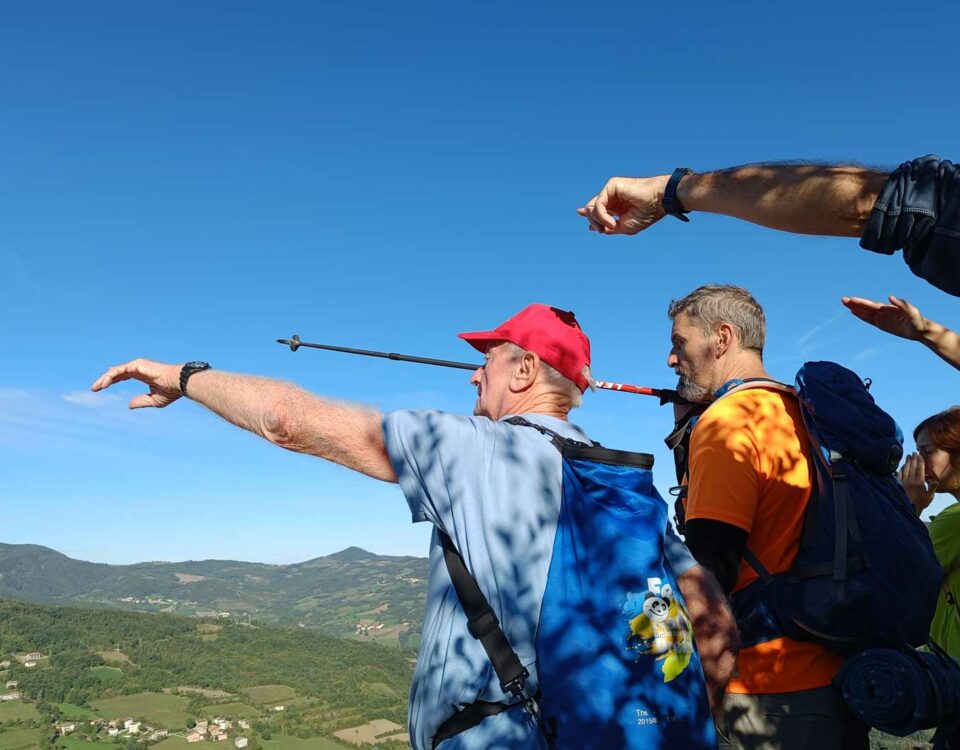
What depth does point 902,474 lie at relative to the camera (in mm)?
5566

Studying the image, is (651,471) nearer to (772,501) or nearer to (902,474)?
(772,501)

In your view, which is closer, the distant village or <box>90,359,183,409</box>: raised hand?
<box>90,359,183,409</box>: raised hand

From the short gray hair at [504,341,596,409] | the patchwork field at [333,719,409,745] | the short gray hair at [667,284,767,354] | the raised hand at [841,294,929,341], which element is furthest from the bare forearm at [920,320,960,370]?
the patchwork field at [333,719,409,745]

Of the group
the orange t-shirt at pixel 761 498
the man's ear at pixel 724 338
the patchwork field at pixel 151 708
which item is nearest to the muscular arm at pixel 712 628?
the orange t-shirt at pixel 761 498

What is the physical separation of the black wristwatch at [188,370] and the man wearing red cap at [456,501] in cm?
18

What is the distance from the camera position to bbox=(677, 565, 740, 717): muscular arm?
3113 millimetres

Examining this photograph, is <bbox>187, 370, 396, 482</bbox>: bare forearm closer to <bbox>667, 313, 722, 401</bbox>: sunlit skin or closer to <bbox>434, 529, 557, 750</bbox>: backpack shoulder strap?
<bbox>434, 529, 557, 750</bbox>: backpack shoulder strap

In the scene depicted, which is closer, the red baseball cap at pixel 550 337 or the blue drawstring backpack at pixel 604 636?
the blue drawstring backpack at pixel 604 636

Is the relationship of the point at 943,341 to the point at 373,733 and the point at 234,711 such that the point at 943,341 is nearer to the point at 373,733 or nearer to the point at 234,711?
the point at 373,733

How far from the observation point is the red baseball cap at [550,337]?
3.37m

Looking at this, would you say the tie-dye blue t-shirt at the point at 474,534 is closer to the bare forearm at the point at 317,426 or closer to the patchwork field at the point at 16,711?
the bare forearm at the point at 317,426

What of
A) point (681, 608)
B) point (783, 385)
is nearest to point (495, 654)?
point (681, 608)

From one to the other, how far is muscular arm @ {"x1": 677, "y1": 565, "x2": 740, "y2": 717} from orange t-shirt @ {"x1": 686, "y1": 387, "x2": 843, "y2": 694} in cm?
17

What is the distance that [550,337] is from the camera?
339 cm
